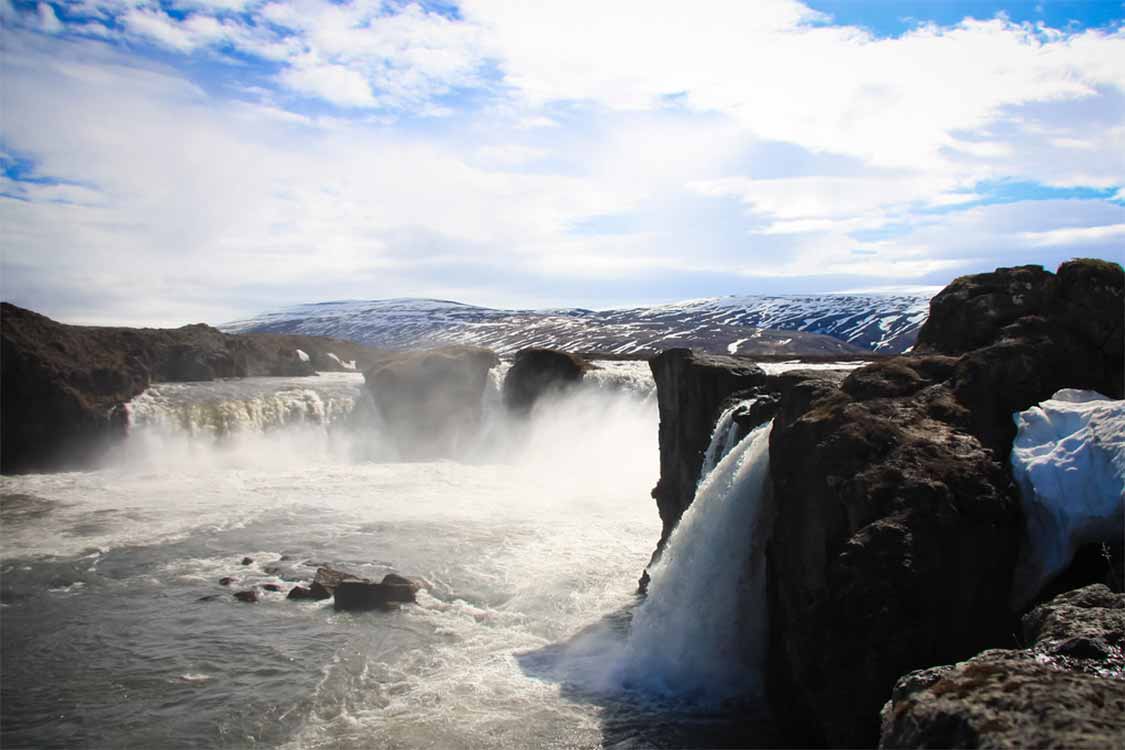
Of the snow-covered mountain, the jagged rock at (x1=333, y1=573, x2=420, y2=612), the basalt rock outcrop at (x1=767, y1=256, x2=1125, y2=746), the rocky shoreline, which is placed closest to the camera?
the rocky shoreline

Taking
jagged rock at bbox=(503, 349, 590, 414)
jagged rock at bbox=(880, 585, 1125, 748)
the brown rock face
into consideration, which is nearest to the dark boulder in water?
the brown rock face

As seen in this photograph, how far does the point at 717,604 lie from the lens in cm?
1409

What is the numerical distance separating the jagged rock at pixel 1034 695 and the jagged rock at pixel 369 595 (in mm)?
14830

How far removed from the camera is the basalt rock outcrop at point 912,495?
938 cm

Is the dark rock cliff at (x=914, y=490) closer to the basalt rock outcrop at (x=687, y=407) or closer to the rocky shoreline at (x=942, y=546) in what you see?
the rocky shoreline at (x=942, y=546)

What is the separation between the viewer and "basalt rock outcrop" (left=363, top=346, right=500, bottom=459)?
156 feet

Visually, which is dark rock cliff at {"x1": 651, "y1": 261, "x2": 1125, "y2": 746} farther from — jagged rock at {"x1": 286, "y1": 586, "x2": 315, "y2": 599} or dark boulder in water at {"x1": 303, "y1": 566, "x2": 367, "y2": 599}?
jagged rock at {"x1": 286, "y1": 586, "x2": 315, "y2": 599}

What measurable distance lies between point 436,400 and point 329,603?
28556mm

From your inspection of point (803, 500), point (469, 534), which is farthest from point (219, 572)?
point (803, 500)

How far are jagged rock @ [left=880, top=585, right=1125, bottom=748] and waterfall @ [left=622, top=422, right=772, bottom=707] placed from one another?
6.45m

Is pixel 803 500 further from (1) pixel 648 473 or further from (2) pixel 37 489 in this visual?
(2) pixel 37 489

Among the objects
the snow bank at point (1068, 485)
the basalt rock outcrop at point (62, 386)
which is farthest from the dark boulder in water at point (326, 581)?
the basalt rock outcrop at point (62, 386)

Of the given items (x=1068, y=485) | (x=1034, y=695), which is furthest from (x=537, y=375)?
(x=1034, y=695)

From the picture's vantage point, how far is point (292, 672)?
15383mm
